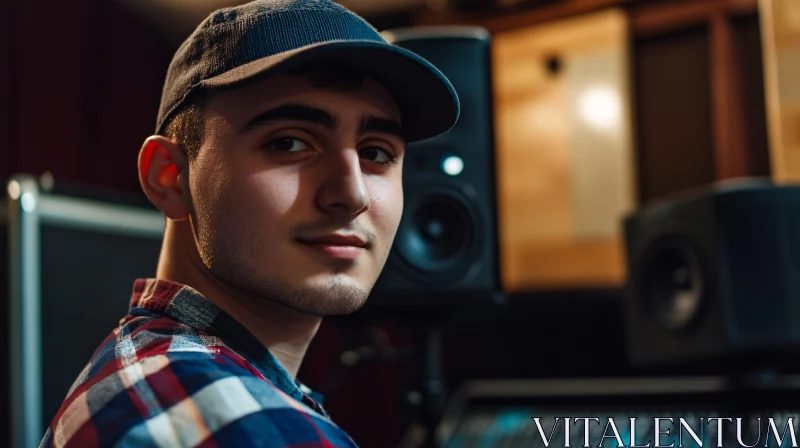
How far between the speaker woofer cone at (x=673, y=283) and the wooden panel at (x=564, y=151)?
1008mm

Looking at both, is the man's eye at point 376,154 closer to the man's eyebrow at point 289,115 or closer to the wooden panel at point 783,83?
the man's eyebrow at point 289,115

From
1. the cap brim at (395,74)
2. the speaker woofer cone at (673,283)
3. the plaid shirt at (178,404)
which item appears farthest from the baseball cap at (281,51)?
the speaker woofer cone at (673,283)

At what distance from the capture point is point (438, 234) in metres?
1.53

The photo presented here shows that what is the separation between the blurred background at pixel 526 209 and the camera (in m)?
1.58

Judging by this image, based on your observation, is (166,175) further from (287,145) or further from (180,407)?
(180,407)

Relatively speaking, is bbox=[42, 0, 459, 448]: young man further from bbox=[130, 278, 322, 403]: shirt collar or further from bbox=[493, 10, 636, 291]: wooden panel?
bbox=[493, 10, 636, 291]: wooden panel

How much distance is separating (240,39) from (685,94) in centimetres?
265

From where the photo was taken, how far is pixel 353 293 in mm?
776

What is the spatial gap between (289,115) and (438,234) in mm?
806

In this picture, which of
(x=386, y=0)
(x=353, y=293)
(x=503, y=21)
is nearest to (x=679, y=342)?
(x=353, y=293)

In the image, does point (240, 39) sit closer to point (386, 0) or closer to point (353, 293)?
point (353, 293)

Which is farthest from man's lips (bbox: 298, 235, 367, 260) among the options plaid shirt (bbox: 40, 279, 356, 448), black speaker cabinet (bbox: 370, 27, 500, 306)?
black speaker cabinet (bbox: 370, 27, 500, 306)

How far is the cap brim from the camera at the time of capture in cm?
71

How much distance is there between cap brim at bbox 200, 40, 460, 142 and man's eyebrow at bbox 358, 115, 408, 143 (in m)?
0.03
